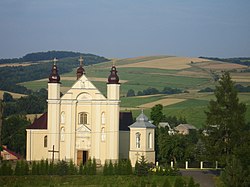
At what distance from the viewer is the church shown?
64500 millimetres

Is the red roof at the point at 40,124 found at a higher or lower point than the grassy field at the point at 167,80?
lower

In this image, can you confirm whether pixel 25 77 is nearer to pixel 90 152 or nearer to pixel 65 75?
pixel 65 75

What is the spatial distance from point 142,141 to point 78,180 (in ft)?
38.3

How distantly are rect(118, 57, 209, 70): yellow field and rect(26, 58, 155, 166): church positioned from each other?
92.0 meters

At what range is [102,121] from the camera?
6512 cm

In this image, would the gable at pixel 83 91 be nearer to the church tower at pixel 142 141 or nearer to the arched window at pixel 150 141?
the church tower at pixel 142 141

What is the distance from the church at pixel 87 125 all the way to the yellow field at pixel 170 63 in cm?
9203

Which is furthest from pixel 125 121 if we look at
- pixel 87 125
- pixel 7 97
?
pixel 7 97

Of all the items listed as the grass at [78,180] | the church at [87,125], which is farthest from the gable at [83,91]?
the grass at [78,180]

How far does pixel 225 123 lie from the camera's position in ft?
173

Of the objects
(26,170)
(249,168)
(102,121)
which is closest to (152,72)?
(102,121)

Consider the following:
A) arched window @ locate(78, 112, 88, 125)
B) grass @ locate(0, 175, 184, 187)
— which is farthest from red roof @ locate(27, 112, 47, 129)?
grass @ locate(0, 175, 184, 187)

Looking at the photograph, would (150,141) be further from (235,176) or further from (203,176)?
(235,176)

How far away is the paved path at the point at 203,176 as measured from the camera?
172ft
